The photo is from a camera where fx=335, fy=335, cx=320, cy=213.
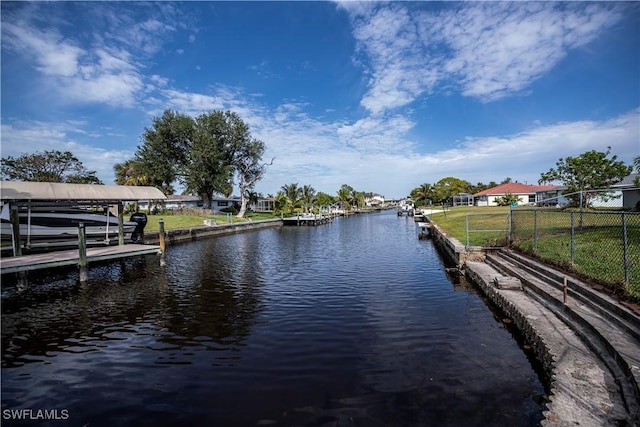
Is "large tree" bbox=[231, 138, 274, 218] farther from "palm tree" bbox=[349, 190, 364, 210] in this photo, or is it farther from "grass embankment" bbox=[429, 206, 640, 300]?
"palm tree" bbox=[349, 190, 364, 210]

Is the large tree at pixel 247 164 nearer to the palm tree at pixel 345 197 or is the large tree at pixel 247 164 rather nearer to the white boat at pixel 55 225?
the white boat at pixel 55 225

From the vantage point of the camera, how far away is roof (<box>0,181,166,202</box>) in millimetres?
13095

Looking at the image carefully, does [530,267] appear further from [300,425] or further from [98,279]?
[98,279]

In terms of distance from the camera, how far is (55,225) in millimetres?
18094

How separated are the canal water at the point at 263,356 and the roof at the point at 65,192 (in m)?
3.61

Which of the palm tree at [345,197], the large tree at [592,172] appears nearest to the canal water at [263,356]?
the large tree at [592,172]

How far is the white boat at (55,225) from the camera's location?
16.2 metres

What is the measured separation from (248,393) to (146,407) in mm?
1629

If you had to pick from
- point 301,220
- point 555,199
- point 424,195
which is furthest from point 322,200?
point 555,199

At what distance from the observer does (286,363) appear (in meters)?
6.86

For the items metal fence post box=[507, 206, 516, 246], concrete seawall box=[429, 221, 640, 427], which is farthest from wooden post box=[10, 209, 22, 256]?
metal fence post box=[507, 206, 516, 246]

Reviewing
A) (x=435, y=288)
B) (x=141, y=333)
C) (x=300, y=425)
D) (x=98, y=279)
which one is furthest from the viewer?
(x=98, y=279)

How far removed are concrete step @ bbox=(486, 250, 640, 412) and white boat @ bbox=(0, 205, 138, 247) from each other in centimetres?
1979

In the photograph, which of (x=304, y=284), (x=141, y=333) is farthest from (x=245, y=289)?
(x=141, y=333)
